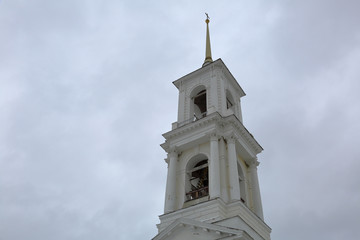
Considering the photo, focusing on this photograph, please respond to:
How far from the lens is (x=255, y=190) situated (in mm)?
26172

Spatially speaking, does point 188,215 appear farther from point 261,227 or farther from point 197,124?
point 197,124

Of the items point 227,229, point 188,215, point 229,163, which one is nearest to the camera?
point 227,229

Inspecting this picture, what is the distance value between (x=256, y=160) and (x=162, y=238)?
970cm

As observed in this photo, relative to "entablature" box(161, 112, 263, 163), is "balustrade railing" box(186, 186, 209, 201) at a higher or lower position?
lower

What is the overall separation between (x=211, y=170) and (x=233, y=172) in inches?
52.3

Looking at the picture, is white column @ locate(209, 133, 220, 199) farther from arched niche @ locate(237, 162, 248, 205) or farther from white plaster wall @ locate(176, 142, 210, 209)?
arched niche @ locate(237, 162, 248, 205)

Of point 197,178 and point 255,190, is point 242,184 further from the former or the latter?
point 197,178

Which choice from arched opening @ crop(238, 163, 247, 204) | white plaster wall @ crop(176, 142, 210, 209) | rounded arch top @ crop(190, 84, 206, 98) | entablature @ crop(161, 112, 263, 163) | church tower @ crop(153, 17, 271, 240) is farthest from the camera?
rounded arch top @ crop(190, 84, 206, 98)

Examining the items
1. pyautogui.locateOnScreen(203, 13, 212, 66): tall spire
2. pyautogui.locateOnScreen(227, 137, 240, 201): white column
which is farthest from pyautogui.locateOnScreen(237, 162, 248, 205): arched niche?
pyautogui.locateOnScreen(203, 13, 212, 66): tall spire

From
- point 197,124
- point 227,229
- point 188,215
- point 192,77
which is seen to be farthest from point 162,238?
point 192,77

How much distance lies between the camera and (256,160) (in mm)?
27812

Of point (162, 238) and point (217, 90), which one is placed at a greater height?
point (217, 90)

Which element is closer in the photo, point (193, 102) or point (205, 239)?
point (205, 239)

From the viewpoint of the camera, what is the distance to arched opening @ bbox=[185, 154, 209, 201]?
25031 millimetres
